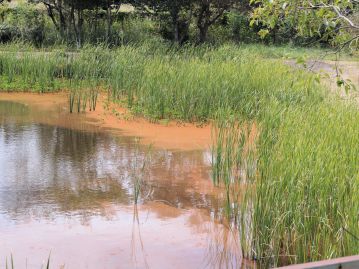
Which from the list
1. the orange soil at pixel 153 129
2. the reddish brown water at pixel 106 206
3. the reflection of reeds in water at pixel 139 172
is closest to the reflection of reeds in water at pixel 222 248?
the reddish brown water at pixel 106 206

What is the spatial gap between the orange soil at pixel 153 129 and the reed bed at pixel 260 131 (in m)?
0.21

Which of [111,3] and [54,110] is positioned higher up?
[111,3]

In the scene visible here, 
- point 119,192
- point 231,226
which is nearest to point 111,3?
point 119,192

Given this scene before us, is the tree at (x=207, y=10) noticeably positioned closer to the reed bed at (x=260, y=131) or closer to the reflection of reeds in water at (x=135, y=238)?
the reed bed at (x=260, y=131)

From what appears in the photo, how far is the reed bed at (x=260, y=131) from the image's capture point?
4.04m

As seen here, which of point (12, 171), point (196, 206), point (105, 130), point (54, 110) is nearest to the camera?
point (196, 206)

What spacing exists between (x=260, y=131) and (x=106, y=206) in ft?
6.12

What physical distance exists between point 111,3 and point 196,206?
11932 millimetres

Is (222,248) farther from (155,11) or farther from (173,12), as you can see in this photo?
(155,11)

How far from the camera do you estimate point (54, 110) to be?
10.5 m

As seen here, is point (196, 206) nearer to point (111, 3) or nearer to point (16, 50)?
point (16, 50)

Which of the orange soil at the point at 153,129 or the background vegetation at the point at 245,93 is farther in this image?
the orange soil at the point at 153,129

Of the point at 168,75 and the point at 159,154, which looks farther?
the point at 168,75

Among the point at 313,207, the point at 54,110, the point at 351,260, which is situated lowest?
the point at 54,110
